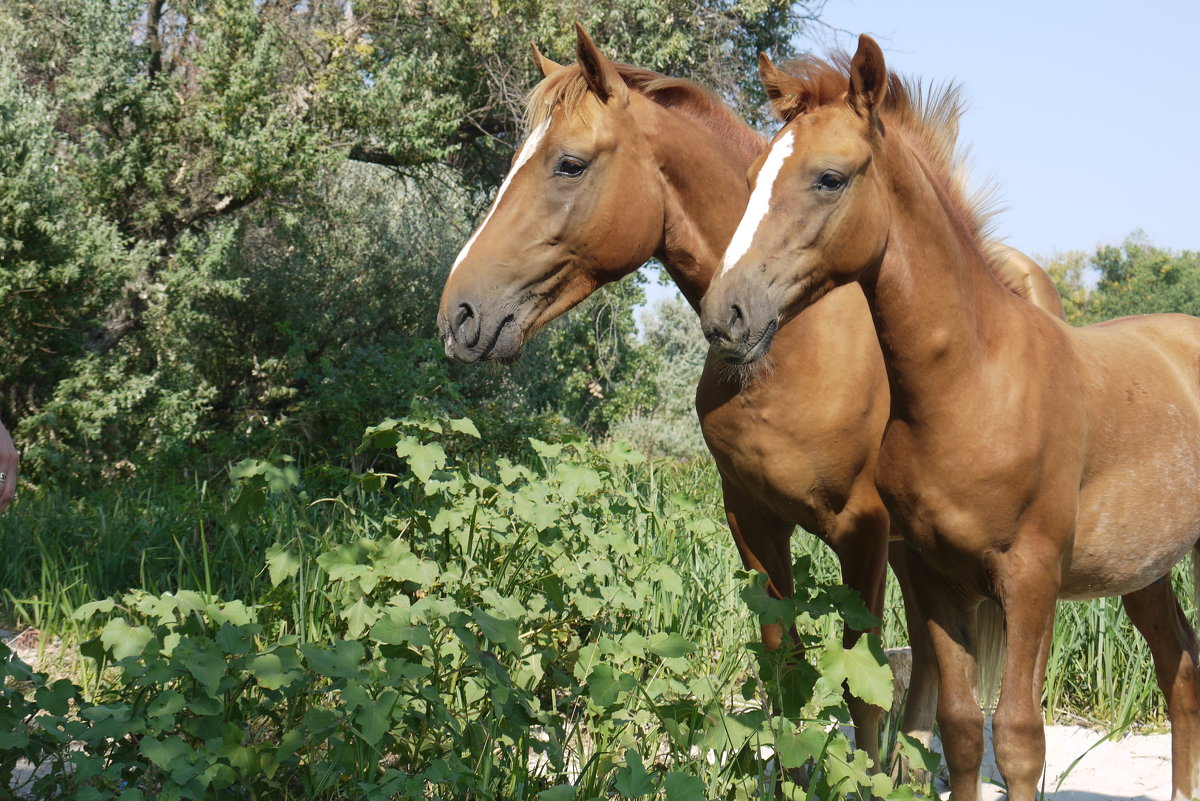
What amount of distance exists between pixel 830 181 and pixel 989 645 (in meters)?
1.71

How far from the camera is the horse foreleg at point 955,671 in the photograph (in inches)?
96.6

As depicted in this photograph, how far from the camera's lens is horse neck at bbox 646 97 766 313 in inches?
116

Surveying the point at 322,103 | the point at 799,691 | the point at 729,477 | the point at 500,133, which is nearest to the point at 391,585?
the point at 729,477

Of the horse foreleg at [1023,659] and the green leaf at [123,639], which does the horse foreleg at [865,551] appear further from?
the green leaf at [123,639]

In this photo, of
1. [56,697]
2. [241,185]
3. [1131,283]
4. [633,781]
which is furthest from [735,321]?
[1131,283]

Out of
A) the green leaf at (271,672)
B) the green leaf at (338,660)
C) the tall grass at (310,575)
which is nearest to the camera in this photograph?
the green leaf at (338,660)

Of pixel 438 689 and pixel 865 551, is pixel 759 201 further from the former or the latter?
pixel 438 689

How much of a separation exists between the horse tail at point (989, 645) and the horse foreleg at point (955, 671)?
0.53 metres

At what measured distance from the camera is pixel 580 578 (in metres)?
3.21

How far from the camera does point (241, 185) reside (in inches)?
312

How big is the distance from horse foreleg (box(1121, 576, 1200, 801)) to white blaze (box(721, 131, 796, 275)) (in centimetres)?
206

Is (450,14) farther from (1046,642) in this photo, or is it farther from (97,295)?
(1046,642)

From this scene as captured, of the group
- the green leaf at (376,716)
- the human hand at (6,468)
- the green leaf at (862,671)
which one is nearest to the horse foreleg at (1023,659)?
the green leaf at (862,671)

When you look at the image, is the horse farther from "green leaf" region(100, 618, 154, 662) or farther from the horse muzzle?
"green leaf" region(100, 618, 154, 662)
